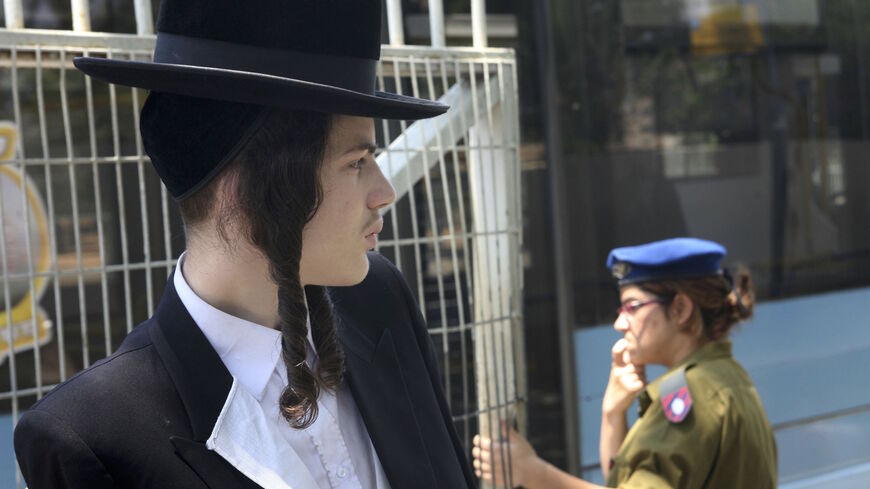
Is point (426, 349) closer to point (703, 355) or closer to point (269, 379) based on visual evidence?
point (269, 379)

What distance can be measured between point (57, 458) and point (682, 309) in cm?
192

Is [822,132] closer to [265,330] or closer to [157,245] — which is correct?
[157,245]

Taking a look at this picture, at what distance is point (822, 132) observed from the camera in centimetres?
467

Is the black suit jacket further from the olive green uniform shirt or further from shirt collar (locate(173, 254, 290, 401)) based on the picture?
the olive green uniform shirt

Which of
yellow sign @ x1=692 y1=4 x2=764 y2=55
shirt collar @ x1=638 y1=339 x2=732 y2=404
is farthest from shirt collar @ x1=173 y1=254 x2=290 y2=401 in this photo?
yellow sign @ x1=692 y1=4 x2=764 y2=55

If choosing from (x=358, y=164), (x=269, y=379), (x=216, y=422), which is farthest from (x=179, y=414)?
(x=358, y=164)

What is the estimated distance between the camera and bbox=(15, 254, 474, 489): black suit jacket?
1.13 meters

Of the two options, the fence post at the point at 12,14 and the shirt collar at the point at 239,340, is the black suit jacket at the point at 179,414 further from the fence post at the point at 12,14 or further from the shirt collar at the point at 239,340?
the fence post at the point at 12,14

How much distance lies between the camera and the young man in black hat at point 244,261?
1165mm

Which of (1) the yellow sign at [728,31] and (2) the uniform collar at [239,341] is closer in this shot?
(2) the uniform collar at [239,341]

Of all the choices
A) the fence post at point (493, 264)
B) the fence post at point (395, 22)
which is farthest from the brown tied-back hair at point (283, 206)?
the fence post at point (493, 264)

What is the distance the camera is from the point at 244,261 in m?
1.28

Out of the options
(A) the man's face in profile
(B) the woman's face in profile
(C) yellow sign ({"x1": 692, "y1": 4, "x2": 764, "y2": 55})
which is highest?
(C) yellow sign ({"x1": 692, "y1": 4, "x2": 764, "y2": 55})

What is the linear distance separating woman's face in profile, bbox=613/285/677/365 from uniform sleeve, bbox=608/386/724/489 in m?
0.28
